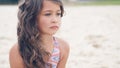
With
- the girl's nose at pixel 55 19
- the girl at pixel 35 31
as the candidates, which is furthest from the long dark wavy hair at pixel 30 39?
the girl's nose at pixel 55 19

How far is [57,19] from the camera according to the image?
2.73 metres

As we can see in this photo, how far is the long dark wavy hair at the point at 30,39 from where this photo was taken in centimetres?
273

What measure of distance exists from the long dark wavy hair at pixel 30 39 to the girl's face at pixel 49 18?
0.03 metres

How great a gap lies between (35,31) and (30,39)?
7cm

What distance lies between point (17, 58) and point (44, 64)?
0.20 m

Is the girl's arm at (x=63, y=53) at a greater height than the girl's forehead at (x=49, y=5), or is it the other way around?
the girl's forehead at (x=49, y=5)

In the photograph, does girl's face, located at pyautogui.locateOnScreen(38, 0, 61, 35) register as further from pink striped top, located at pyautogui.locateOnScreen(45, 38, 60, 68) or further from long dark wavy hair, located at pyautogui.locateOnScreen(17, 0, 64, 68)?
pink striped top, located at pyautogui.locateOnScreen(45, 38, 60, 68)

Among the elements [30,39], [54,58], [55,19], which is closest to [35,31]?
[30,39]

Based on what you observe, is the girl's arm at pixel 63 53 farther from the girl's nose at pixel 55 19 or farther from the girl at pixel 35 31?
the girl's nose at pixel 55 19

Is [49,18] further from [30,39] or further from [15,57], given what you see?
[15,57]

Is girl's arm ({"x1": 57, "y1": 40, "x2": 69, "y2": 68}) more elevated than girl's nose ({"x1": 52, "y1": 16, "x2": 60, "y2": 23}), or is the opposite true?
girl's nose ({"x1": 52, "y1": 16, "x2": 60, "y2": 23})

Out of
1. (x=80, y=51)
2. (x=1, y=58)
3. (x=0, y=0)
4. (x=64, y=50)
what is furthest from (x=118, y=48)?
(x=0, y=0)

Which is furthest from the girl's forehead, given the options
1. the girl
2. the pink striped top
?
the pink striped top

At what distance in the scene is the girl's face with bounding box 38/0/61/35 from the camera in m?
2.71
